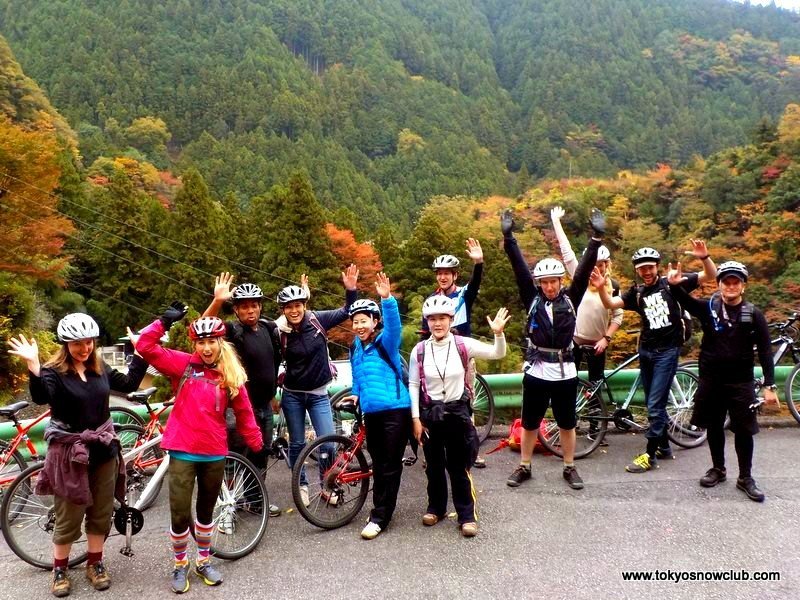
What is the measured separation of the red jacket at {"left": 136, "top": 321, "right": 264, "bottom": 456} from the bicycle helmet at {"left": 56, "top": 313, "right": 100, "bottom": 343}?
33 cm

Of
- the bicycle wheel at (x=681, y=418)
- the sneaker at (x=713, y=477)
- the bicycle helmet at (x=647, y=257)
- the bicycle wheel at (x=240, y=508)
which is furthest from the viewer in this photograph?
the bicycle wheel at (x=681, y=418)

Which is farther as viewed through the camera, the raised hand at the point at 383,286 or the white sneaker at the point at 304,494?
the white sneaker at the point at 304,494

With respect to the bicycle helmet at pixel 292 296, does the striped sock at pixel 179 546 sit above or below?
below

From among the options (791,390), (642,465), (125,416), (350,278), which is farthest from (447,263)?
(791,390)

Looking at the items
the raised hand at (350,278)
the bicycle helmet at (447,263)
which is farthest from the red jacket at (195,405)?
the bicycle helmet at (447,263)

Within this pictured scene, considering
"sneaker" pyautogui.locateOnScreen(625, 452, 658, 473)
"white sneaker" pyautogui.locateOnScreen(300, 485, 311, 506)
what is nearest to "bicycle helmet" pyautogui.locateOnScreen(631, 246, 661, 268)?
"sneaker" pyautogui.locateOnScreen(625, 452, 658, 473)

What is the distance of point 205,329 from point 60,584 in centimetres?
184

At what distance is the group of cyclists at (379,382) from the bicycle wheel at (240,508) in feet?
0.63

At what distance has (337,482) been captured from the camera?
178 inches

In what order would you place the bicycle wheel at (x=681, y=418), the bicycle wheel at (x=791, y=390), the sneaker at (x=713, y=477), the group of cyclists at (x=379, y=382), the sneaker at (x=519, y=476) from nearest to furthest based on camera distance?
the group of cyclists at (x=379, y=382), the sneaker at (x=713, y=477), the sneaker at (x=519, y=476), the bicycle wheel at (x=681, y=418), the bicycle wheel at (x=791, y=390)

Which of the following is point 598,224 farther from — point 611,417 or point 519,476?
point 519,476

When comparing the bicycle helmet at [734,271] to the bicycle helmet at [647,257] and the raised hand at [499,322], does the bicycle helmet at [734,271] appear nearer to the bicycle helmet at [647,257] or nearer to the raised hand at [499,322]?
the bicycle helmet at [647,257]

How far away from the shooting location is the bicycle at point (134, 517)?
391cm

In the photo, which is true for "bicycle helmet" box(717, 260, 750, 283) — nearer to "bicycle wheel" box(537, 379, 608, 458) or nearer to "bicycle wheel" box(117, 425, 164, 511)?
"bicycle wheel" box(537, 379, 608, 458)
